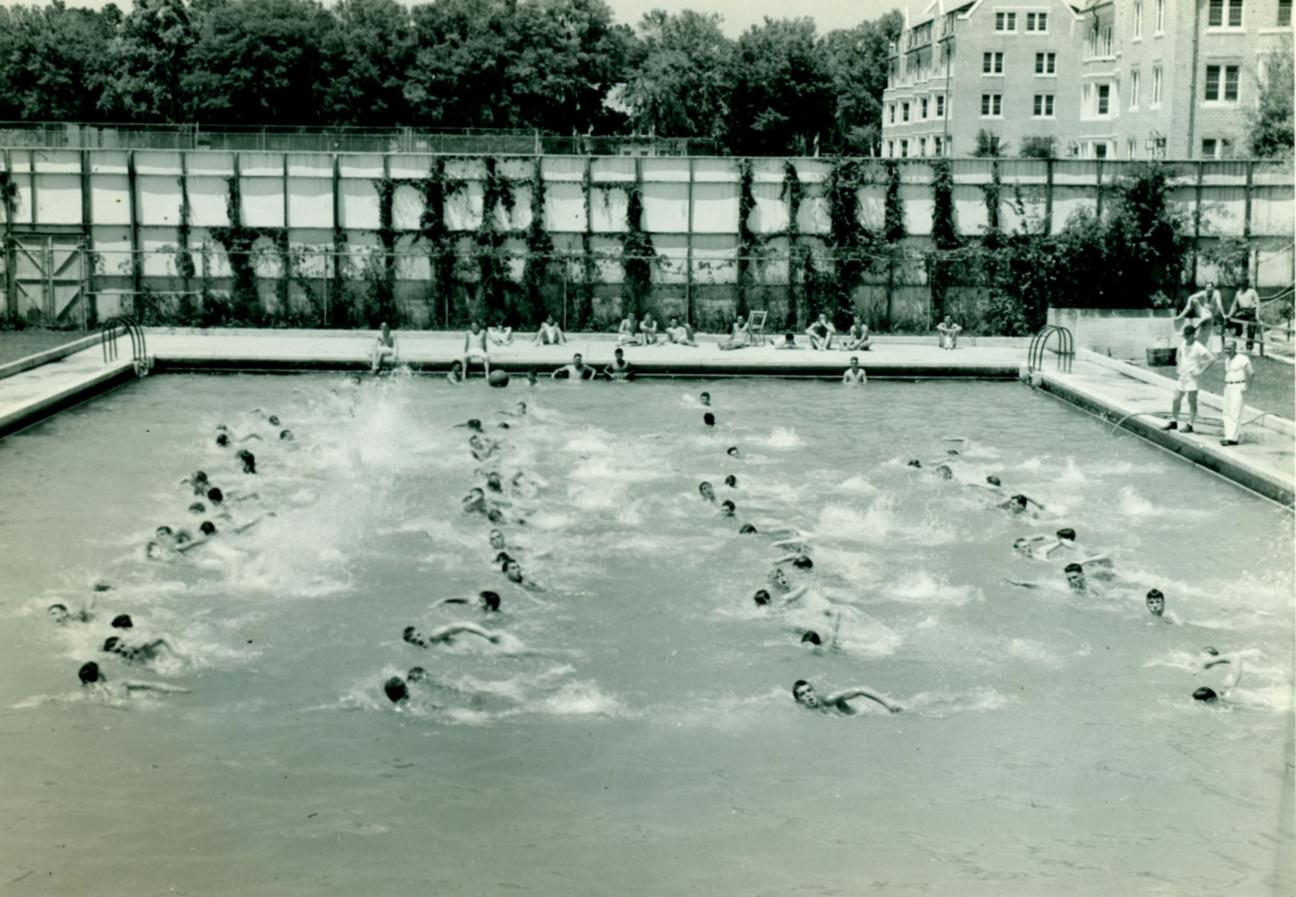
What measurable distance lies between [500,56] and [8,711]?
3035 inches

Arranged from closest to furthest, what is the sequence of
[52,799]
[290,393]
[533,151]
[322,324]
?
[52,799]
[290,393]
[322,324]
[533,151]

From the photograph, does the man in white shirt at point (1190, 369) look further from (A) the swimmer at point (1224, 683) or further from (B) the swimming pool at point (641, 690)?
(A) the swimmer at point (1224, 683)

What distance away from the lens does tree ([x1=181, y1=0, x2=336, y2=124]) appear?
263 ft

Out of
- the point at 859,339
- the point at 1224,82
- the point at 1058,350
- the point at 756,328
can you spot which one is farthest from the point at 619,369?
the point at 1224,82

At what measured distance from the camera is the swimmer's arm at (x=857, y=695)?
1284cm

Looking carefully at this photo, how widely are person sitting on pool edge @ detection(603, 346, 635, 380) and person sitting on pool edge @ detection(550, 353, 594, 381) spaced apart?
0.34 metres

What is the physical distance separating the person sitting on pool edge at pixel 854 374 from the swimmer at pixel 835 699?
726 inches

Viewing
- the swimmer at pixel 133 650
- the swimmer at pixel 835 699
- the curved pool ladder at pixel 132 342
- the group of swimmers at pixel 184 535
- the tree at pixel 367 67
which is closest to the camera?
the swimmer at pixel 835 699

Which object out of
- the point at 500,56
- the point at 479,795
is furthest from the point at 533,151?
the point at 500,56

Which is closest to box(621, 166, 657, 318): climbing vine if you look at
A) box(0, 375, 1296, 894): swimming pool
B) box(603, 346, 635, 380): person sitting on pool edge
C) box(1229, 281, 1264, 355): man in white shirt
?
box(603, 346, 635, 380): person sitting on pool edge

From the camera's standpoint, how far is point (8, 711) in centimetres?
1270

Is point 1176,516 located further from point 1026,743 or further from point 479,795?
point 479,795

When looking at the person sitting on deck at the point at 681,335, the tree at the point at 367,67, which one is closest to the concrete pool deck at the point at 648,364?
the person sitting on deck at the point at 681,335

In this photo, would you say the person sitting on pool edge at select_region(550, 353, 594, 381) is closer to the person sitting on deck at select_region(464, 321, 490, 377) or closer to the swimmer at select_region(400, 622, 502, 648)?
the person sitting on deck at select_region(464, 321, 490, 377)
